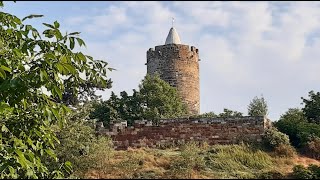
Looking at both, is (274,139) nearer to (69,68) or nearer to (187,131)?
(187,131)

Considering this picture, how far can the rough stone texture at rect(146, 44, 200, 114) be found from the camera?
106ft

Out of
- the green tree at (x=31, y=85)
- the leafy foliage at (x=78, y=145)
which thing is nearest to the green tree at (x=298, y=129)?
the leafy foliage at (x=78, y=145)

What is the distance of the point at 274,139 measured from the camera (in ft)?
54.7

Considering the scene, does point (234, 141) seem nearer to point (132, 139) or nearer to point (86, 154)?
point (132, 139)

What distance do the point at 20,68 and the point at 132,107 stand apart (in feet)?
62.9

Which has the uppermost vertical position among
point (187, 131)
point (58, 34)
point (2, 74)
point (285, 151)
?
point (58, 34)

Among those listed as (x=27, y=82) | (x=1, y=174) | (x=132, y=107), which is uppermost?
(x=132, y=107)

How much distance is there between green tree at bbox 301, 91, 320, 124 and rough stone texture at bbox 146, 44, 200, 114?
1142 cm

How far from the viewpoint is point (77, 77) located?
21.0ft

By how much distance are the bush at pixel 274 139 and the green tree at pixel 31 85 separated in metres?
10.7

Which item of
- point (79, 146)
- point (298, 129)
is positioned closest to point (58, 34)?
point (79, 146)

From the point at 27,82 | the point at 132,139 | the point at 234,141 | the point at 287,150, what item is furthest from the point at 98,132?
the point at 27,82

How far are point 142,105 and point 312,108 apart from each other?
8302 millimetres

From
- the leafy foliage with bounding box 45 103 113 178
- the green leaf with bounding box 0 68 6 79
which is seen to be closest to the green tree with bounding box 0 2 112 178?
the green leaf with bounding box 0 68 6 79
